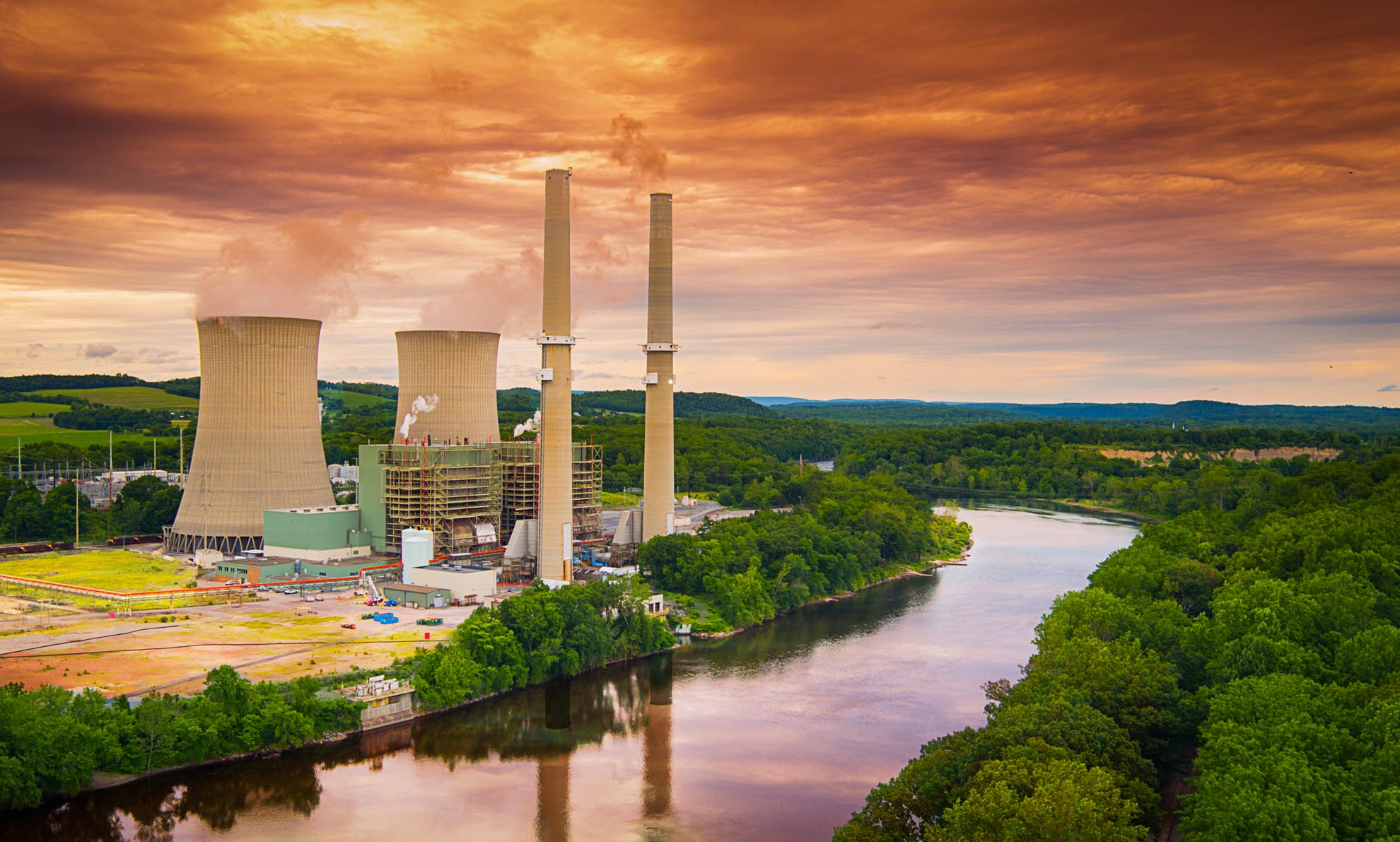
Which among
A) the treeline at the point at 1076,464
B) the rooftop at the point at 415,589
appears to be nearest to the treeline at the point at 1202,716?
the rooftop at the point at 415,589

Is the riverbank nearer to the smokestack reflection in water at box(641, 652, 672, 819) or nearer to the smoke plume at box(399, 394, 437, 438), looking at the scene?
the smokestack reflection in water at box(641, 652, 672, 819)

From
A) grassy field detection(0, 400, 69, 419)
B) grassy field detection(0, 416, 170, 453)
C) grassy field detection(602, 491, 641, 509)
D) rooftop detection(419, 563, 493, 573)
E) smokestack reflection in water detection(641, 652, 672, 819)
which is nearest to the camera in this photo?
smokestack reflection in water detection(641, 652, 672, 819)

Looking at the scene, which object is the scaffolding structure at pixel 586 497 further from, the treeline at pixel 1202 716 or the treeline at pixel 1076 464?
the treeline at pixel 1076 464

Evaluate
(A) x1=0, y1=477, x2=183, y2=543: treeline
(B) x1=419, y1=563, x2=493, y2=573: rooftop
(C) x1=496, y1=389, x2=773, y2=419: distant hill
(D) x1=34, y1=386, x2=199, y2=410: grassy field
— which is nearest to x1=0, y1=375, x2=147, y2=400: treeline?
(D) x1=34, y1=386, x2=199, y2=410: grassy field

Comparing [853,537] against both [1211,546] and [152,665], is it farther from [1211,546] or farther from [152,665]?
[152,665]

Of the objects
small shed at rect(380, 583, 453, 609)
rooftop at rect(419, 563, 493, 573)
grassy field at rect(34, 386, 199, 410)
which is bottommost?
small shed at rect(380, 583, 453, 609)

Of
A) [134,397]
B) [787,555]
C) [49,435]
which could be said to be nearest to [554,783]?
[787,555]

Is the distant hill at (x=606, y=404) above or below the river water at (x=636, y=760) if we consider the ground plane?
above
